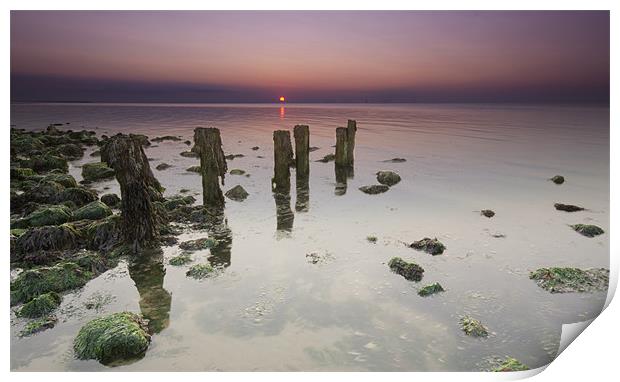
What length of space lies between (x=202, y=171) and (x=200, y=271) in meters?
5.08

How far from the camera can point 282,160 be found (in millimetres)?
14461

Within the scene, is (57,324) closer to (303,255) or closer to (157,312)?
(157,312)

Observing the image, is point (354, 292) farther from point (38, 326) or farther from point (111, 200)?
point (111, 200)

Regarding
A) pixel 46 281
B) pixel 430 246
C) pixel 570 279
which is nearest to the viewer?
pixel 46 281

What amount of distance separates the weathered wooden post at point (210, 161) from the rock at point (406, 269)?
6119mm

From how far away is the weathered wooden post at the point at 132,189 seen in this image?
28.5ft

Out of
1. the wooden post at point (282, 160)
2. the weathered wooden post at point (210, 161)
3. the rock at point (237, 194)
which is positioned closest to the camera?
the weathered wooden post at point (210, 161)

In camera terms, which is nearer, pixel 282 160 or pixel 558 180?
pixel 282 160

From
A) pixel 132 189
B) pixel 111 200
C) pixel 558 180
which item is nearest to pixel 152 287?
pixel 132 189

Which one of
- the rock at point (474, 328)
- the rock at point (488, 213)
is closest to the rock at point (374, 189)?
the rock at point (488, 213)

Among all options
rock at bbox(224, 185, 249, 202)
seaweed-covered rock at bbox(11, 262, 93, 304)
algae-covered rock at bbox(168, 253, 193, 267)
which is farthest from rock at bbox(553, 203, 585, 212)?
seaweed-covered rock at bbox(11, 262, 93, 304)

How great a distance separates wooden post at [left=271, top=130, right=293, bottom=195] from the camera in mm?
14297

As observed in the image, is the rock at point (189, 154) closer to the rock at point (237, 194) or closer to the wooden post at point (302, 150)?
the wooden post at point (302, 150)

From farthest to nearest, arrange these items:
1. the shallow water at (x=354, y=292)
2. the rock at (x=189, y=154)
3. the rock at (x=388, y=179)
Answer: the rock at (x=189, y=154) < the rock at (x=388, y=179) < the shallow water at (x=354, y=292)
